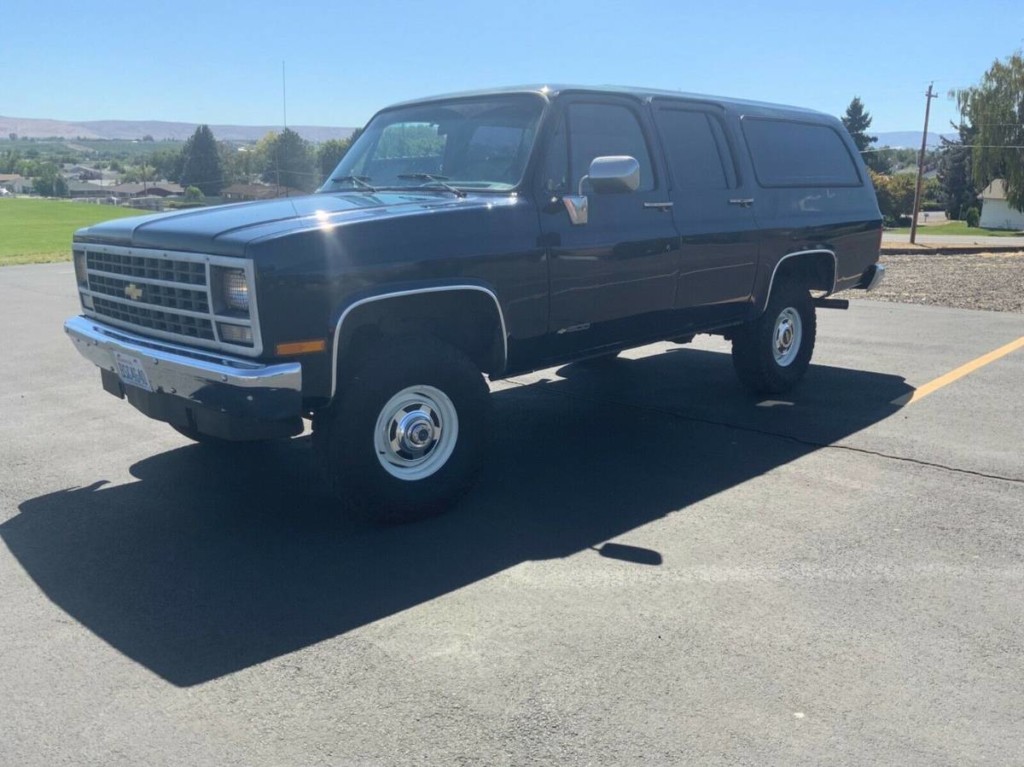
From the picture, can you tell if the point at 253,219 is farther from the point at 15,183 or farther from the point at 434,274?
the point at 15,183

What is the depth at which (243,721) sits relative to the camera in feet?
10.4

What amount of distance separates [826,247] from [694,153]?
1744 mm

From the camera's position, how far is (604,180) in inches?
206

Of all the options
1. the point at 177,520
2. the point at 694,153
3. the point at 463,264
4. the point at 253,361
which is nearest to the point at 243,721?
the point at 253,361

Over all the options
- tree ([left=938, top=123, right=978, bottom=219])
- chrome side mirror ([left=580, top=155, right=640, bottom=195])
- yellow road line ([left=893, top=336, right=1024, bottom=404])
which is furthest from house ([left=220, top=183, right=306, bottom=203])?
tree ([left=938, top=123, right=978, bottom=219])

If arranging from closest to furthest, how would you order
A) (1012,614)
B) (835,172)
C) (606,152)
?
(1012,614), (606,152), (835,172)

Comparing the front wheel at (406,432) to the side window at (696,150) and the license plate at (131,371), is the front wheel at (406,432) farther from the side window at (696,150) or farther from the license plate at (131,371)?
the side window at (696,150)

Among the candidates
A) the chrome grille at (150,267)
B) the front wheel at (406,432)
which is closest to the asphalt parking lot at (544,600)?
the front wheel at (406,432)

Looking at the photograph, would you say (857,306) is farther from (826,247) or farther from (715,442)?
(715,442)

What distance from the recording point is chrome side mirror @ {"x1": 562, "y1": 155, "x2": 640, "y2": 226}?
17.0 ft

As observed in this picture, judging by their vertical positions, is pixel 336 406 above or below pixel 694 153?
below

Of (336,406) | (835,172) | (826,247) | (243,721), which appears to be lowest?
(243,721)

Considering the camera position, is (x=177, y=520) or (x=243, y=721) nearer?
(x=243, y=721)

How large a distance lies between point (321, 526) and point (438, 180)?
207 centimetres
